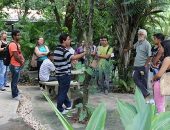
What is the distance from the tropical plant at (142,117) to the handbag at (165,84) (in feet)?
13.2

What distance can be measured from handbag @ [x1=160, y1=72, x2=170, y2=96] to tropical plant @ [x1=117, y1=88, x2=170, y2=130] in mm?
4034

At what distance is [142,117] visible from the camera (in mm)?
1280

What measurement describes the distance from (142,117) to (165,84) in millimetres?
4458

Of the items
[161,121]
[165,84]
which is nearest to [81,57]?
[165,84]

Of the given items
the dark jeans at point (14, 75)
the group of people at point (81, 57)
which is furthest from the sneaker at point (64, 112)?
the dark jeans at point (14, 75)

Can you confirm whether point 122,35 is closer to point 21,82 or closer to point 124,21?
point 124,21

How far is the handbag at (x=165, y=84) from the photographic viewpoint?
18.4 ft

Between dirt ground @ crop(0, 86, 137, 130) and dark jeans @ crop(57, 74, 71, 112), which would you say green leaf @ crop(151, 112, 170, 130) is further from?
dark jeans @ crop(57, 74, 71, 112)

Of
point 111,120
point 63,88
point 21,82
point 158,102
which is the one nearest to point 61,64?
point 63,88

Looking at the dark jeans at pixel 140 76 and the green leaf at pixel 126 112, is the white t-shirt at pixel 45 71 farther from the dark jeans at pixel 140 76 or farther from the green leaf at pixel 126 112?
the green leaf at pixel 126 112

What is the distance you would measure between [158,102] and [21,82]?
262 inches

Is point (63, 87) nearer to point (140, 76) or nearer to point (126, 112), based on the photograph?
point (140, 76)

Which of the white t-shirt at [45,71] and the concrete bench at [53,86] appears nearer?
the concrete bench at [53,86]

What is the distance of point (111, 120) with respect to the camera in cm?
711
